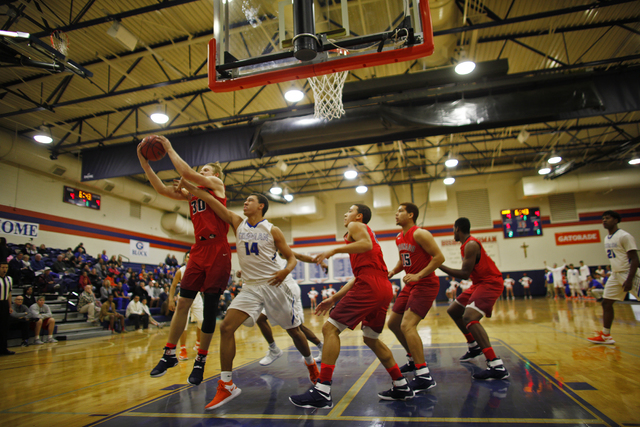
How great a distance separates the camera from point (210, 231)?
3.63 meters

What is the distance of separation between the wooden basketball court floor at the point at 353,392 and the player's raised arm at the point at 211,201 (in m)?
1.68

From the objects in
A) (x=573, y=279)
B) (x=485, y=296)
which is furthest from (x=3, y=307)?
(x=573, y=279)

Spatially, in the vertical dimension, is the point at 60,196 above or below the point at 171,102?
below

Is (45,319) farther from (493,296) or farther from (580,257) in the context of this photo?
(580,257)

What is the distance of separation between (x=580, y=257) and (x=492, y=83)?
1610cm

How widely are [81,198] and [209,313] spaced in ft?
51.6

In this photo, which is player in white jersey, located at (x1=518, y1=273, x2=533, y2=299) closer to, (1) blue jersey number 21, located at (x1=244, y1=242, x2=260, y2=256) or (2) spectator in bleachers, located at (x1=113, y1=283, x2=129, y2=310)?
(2) spectator in bleachers, located at (x1=113, y1=283, x2=129, y2=310)

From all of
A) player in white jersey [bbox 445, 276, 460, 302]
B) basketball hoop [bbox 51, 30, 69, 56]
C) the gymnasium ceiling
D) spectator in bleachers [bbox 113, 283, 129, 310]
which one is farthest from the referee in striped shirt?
player in white jersey [bbox 445, 276, 460, 302]

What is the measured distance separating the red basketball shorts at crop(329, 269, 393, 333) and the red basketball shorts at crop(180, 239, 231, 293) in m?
1.19

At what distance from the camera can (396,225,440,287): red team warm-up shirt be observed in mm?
3990

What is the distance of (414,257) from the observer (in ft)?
13.5

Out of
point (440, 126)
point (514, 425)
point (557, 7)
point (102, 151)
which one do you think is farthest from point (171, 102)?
point (514, 425)

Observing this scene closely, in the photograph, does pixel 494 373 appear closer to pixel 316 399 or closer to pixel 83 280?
pixel 316 399

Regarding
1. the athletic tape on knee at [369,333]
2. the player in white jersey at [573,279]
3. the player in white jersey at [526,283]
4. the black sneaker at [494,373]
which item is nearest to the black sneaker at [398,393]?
the athletic tape on knee at [369,333]
